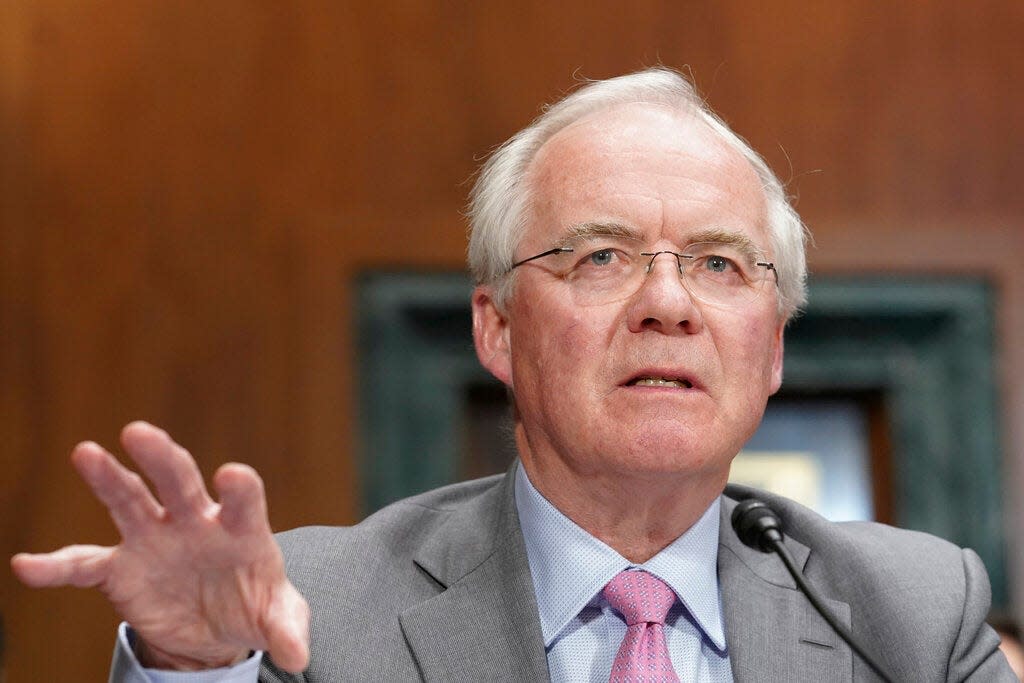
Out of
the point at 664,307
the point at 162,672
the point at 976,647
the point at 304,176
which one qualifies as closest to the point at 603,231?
the point at 664,307

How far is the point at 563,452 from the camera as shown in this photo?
186 cm

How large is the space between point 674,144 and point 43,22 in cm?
228

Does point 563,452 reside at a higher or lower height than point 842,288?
higher

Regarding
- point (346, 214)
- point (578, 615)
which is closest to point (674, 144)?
point (578, 615)

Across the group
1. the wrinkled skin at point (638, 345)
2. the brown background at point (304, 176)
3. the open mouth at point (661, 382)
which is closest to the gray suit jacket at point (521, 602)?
the wrinkled skin at point (638, 345)

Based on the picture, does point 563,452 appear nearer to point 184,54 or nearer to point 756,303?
point 756,303

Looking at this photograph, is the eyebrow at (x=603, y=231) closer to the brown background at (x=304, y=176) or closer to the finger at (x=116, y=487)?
the finger at (x=116, y=487)

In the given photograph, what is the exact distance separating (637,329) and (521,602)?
395 mm

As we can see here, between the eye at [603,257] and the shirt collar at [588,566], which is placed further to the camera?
the eye at [603,257]

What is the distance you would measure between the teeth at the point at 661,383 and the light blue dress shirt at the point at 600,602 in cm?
22

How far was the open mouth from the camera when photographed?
5.86 ft

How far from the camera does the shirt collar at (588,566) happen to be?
1.79m

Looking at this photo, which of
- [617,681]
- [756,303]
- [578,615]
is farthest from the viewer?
[756,303]

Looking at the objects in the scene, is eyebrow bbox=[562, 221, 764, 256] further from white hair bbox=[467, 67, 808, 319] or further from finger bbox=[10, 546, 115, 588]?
finger bbox=[10, 546, 115, 588]
